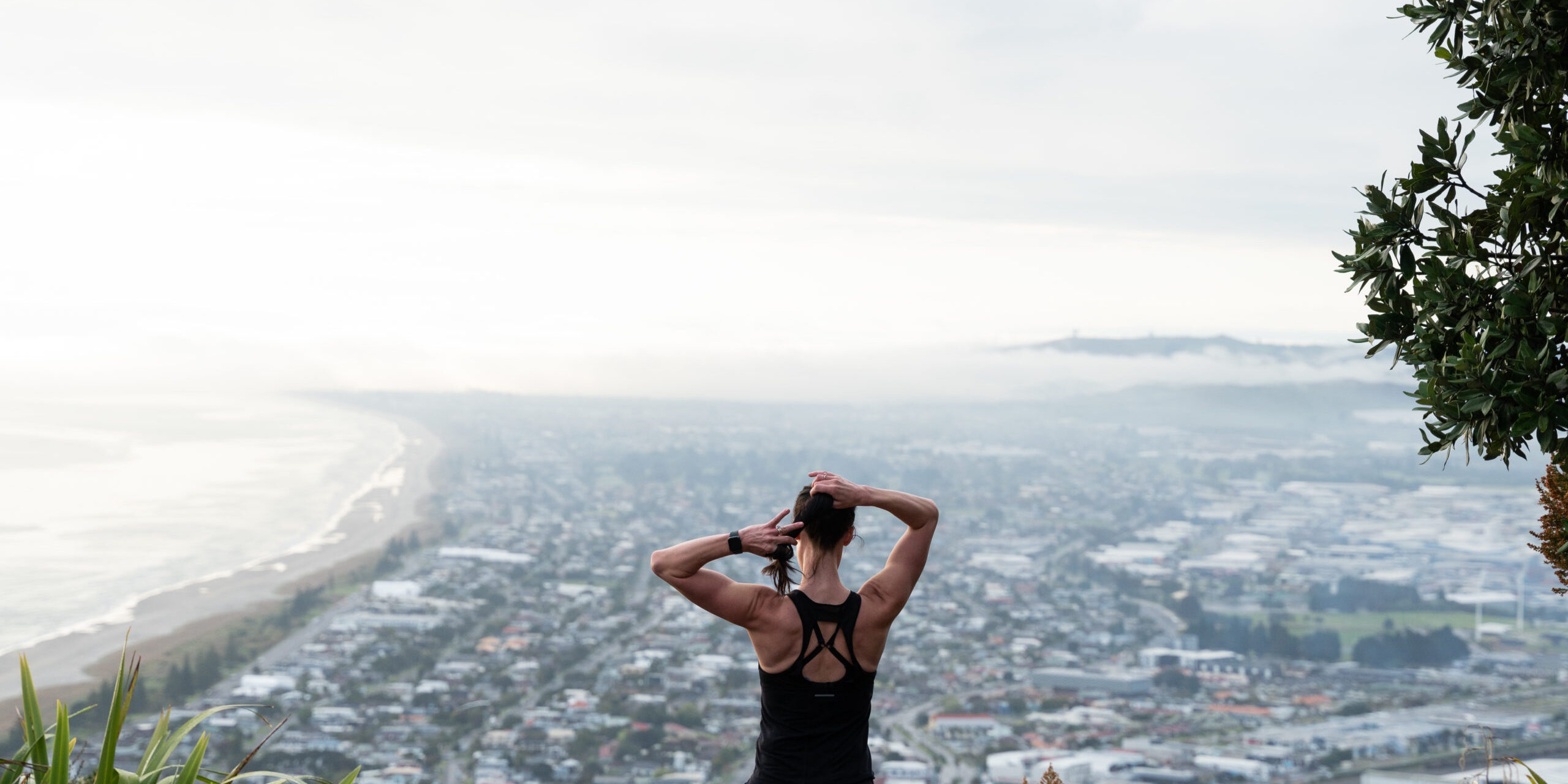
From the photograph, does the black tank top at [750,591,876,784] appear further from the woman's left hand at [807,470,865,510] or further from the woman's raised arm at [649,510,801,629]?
the woman's left hand at [807,470,865,510]

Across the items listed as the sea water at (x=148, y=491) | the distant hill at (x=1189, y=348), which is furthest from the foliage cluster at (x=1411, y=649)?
the distant hill at (x=1189, y=348)

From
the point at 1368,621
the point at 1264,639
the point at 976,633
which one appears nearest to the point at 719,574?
the point at 976,633

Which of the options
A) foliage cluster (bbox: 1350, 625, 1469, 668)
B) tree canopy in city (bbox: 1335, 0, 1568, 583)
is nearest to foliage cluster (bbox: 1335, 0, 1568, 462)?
tree canopy in city (bbox: 1335, 0, 1568, 583)

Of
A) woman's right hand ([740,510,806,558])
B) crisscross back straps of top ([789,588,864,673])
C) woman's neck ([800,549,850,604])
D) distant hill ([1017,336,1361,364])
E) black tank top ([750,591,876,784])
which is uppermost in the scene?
distant hill ([1017,336,1361,364])

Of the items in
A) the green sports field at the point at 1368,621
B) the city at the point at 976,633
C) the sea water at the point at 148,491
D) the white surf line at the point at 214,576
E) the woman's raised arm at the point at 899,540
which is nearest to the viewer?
the woman's raised arm at the point at 899,540

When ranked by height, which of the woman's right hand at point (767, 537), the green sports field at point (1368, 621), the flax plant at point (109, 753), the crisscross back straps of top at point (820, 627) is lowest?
the green sports field at point (1368, 621)

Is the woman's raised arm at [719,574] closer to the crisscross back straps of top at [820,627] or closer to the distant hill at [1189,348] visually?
the crisscross back straps of top at [820,627]

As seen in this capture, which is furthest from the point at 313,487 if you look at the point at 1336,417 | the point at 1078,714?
the point at 1336,417
